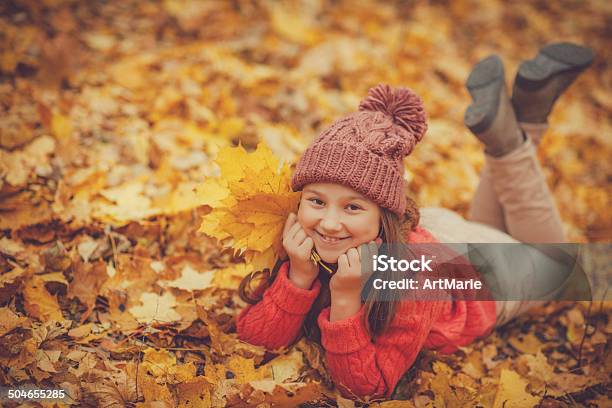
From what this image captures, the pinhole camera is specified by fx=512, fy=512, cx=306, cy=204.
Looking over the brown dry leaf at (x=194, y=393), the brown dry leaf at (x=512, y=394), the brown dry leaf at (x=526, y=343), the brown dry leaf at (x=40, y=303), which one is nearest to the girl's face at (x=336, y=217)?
the brown dry leaf at (x=194, y=393)

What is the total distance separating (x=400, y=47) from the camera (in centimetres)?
429

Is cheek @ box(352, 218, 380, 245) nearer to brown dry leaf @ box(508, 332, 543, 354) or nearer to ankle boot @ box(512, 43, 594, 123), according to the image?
brown dry leaf @ box(508, 332, 543, 354)

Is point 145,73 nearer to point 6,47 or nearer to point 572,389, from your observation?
point 6,47

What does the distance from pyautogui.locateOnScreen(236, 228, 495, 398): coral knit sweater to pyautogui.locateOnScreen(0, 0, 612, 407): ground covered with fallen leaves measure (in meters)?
0.07

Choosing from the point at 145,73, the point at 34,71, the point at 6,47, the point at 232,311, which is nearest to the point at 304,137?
the point at 145,73

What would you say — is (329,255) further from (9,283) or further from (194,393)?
(9,283)

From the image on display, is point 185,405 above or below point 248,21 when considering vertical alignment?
below

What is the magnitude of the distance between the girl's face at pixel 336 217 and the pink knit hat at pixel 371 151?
3 cm

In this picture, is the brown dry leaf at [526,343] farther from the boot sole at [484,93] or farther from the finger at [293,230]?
the finger at [293,230]

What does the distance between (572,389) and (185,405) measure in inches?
57.5

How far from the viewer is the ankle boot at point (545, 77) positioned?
2.43 meters

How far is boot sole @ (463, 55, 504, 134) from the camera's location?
87.7 inches

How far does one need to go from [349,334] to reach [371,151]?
0.59m

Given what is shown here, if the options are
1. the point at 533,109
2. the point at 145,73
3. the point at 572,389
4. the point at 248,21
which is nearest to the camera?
the point at 572,389
